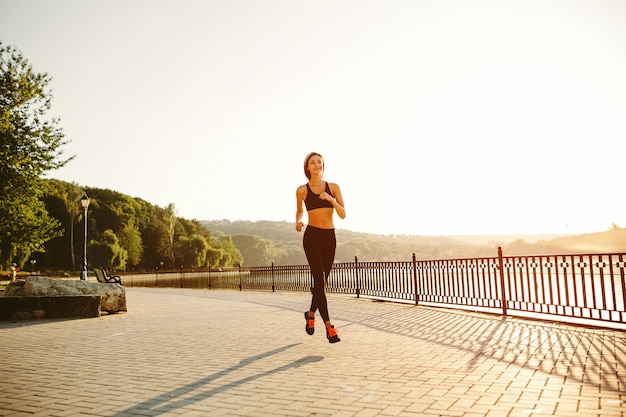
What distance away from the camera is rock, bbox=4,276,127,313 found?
34.6 ft

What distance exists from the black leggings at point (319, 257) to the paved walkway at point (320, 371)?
636mm

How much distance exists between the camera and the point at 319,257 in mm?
6020

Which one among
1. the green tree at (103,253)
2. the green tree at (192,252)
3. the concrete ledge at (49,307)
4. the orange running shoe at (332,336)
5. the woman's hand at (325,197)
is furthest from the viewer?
the green tree at (192,252)

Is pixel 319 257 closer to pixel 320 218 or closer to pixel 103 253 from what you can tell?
pixel 320 218

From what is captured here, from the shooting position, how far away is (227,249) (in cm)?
9288

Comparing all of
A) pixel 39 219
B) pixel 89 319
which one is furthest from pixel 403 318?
pixel 39 219

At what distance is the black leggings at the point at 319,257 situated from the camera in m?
5.96

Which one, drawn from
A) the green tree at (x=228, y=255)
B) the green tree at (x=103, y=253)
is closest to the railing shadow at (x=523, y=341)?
the green tree at (x=103, y=253)

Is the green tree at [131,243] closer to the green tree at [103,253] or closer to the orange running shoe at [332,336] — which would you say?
the green tree at [103,253]

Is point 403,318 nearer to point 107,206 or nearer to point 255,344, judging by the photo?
point 255,344

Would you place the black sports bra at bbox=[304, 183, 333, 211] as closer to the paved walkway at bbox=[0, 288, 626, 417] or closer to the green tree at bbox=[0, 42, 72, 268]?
the paved walkway at bbox=[0, 288, 626, 417]

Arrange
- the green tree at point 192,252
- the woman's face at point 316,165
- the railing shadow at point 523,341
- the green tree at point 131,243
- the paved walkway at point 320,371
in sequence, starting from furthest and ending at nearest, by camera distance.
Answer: the green tree at point 192,252
the green tree at point 131,243
the woman's face at point 316,165
the railing shadow at point 523,341
the paved walkway at point 320,371

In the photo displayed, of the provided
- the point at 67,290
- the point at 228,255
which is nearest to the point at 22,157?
the point at 67,290

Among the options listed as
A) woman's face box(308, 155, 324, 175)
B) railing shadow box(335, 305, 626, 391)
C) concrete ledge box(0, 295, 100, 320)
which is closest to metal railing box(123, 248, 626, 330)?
railing shadow box(335, 305, 626, 391)
